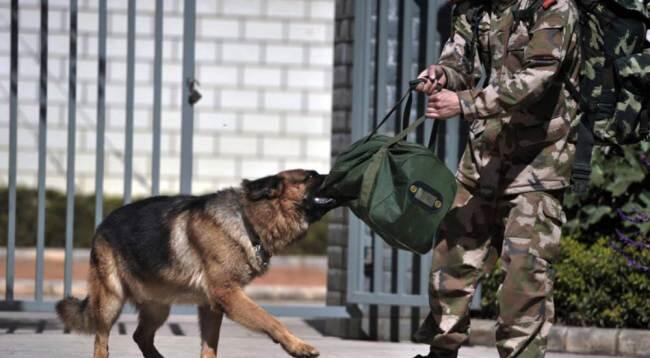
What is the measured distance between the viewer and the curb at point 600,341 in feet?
26.0

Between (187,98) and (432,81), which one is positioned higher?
(432,81)

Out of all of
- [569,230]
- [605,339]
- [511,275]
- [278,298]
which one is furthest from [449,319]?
[278,298]

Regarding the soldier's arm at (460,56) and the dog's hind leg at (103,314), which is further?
the dog's hind leg at (103,314)

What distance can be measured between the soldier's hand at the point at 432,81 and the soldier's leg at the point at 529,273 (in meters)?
0.56

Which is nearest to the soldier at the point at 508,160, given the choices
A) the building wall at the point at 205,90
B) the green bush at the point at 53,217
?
the green bush at the point at 53,217

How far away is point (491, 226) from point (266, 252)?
1236mm

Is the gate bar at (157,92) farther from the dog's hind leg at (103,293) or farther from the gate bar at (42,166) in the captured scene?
the dog's hind leg at (103,293)

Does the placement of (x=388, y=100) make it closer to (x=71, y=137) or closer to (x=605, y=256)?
(x=605, y=256)

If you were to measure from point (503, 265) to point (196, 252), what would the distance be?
5.35 feet

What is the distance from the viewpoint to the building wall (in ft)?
50.0

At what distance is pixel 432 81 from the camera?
575 cm

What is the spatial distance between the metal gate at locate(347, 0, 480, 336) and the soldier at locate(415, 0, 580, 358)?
2.35m

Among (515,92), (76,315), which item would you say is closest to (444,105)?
(515,92)

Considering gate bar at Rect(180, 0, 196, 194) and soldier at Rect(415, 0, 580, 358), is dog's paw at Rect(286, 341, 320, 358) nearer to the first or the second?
soldier at Rect(415, 0, 580, 358)
